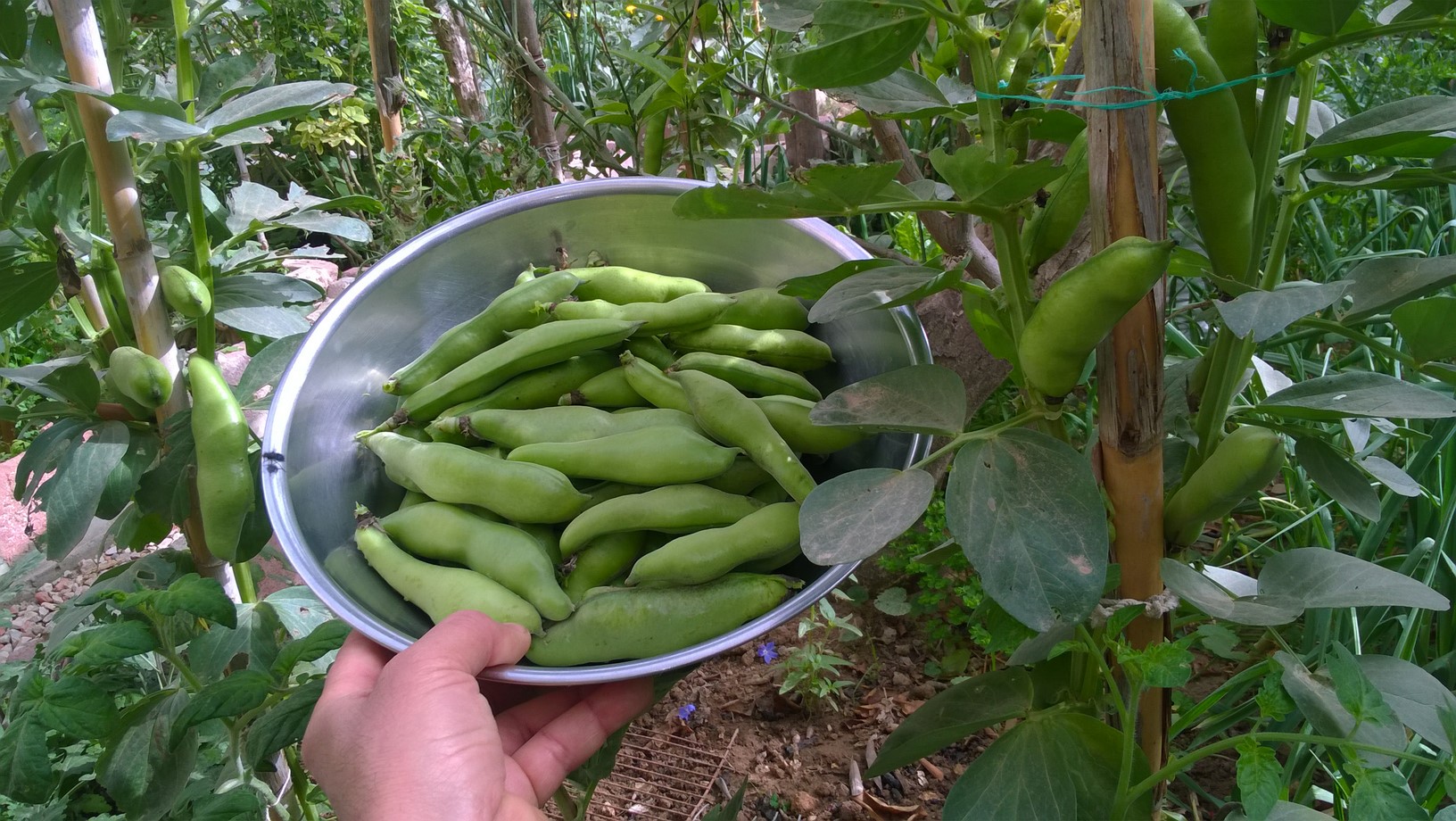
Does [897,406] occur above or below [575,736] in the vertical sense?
above

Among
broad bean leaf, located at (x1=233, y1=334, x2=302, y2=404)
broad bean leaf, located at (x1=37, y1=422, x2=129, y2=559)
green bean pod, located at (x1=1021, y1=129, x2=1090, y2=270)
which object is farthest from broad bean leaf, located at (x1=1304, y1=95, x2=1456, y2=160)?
broad bean leaf, located at (x1=37, y1=422, x2=129, y2=559)

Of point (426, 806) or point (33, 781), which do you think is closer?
point (426, 806)

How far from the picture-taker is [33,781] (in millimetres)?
993

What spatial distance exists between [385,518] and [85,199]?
1038 millimetres

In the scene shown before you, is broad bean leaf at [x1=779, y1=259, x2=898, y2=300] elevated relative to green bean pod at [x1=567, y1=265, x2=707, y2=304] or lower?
elevated

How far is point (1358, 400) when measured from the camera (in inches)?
29.2

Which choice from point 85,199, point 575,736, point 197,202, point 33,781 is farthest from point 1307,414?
point 85,199

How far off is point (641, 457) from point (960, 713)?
45 centimetres

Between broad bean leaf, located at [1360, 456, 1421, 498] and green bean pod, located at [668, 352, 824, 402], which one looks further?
green bean pod, located at [668, 352, 824, 402]

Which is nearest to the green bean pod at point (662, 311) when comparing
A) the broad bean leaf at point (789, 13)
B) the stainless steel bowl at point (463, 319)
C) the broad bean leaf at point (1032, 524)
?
the stainless steel bowl at point (463, 319)

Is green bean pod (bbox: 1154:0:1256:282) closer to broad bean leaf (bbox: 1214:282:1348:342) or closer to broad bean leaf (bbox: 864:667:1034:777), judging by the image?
broad bean leaf (bbox: 1214:282:1348:342)

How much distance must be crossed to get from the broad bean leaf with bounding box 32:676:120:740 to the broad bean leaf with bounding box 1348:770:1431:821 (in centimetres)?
128

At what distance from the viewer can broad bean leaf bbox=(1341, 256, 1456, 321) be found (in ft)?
2.36

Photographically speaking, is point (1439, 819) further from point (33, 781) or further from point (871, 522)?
point (33, 781)
